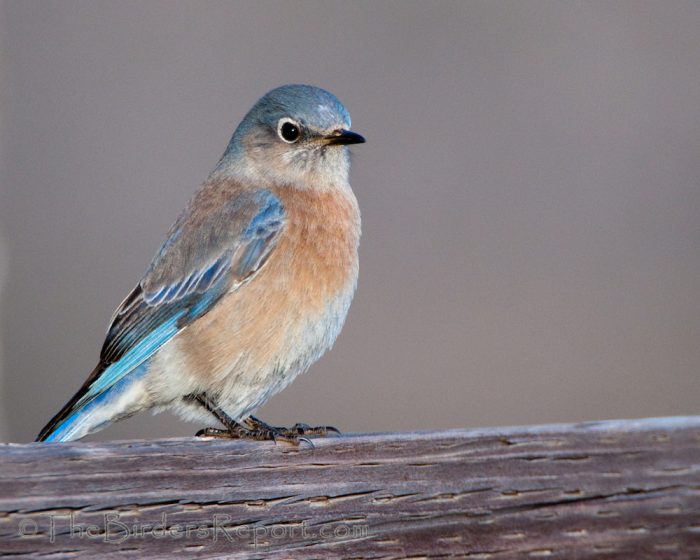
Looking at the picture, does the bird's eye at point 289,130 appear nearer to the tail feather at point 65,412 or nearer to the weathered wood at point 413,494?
the tail feather at point 65,412

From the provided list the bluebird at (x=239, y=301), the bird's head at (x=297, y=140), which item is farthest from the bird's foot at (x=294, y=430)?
the bird's head at (x=297, y=140)

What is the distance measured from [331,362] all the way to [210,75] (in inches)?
71.5

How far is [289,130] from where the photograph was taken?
4.55 m

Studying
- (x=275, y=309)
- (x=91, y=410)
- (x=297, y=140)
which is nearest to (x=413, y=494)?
(x=275, y=309)

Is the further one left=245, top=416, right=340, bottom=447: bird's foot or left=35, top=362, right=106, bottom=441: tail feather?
left=35, top=362, right=106, bottom=441: tail feather

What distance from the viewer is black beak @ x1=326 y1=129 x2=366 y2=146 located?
4.35 meters

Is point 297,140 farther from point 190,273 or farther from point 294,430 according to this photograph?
point 294,430

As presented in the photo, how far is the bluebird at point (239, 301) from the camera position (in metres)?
3.83

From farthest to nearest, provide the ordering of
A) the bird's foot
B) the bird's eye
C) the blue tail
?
the bird's eye
the blue tail
the bird's foot

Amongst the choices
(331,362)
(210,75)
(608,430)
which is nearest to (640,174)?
(331,362)

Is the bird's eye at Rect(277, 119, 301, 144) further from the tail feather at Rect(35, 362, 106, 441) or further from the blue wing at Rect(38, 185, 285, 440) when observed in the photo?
the tail feather at Rect(35, 362, 106, 441)

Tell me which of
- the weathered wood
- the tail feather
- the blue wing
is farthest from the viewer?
the blue wing

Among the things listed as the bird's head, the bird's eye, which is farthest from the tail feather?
the bird's eye

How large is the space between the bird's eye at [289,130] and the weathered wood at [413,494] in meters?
2.23
